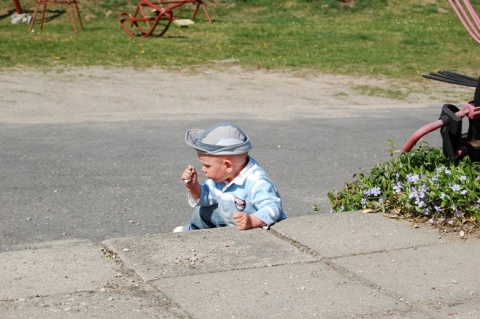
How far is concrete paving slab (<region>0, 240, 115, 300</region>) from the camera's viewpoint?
3.87 m

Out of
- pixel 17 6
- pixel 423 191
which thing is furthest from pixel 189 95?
pixel 17 6

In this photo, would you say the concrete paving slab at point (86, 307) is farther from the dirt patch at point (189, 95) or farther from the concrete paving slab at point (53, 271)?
the dirt patch at point (189, 95)

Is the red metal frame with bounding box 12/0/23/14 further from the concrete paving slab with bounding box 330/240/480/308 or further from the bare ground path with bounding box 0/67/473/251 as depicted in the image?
the concrete paving slab with bounding box 330/240/480/308

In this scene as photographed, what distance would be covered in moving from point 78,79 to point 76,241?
7.90 meters

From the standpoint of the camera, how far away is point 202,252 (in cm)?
435

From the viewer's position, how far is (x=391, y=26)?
68.8 ft

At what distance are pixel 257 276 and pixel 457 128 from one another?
1512 millimetres

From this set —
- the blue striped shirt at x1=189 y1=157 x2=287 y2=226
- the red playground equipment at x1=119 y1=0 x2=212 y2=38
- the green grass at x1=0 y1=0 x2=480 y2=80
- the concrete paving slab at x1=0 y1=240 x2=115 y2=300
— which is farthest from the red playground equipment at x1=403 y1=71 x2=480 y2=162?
the red playground equipment at x1=119 y1=0 x2=212 y2=38

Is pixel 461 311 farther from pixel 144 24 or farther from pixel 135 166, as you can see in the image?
pixel 144 24

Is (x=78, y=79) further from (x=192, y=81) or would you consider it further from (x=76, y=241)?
(x=76, y=241)

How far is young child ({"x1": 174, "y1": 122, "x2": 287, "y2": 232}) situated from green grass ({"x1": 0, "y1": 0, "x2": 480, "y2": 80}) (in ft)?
32.1

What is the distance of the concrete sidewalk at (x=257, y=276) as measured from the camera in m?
3.72

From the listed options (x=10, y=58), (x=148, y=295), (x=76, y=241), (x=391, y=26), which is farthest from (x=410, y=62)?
(x=148, y=295)

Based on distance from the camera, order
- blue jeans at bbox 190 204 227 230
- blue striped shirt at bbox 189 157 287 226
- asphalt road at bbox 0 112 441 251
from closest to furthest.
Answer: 1. blue striped shirt at bbox 189 157 287 226
2. blue jeans at bbox 190 204 227 230
3. asphalt road at bbox 0 112 441 251
